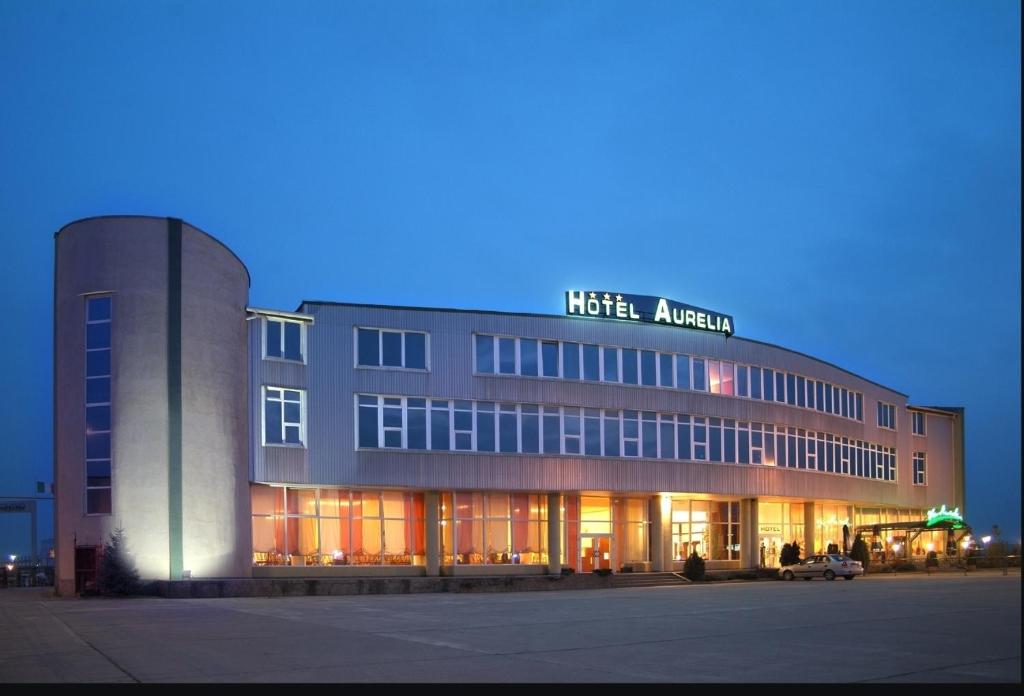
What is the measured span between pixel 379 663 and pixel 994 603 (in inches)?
725

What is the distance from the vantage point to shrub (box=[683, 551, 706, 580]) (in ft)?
167

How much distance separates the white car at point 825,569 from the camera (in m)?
51.4

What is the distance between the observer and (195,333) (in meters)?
39.2

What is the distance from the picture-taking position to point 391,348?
4519 centimetres

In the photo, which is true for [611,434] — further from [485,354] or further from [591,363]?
[485,354]

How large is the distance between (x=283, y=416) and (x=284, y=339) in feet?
10.2

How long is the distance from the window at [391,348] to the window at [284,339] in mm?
2306

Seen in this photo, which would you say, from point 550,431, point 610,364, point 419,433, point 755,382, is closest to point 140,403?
point 419,433

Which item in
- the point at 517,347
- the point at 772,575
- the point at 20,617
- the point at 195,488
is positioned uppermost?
the point at 517,347
